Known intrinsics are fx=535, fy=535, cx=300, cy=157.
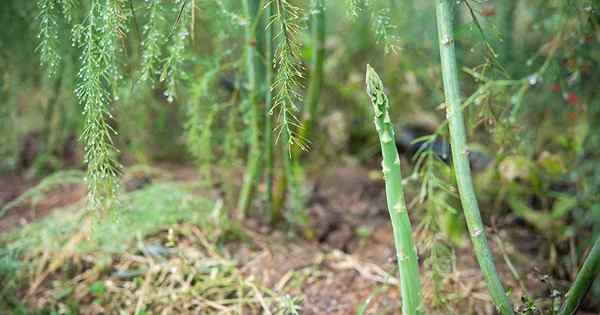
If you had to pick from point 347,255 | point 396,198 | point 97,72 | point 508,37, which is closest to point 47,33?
point 97,72

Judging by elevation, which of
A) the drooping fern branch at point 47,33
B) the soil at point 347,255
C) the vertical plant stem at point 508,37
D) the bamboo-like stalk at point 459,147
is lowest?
the soil at point 347,255

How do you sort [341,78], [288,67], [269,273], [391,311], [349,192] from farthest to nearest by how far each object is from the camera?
[341,78] → [349,192] → [269,273] → [391,311] → [288,67]

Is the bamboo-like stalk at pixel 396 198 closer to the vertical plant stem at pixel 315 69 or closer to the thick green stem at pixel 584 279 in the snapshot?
the thick green stem at pixel 584 279

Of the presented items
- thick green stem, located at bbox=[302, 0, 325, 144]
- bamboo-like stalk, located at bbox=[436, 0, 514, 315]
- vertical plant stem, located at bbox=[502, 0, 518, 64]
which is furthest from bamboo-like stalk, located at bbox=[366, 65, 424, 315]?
vertical plant stem, located at bbox=[502, 0, 518, 64]

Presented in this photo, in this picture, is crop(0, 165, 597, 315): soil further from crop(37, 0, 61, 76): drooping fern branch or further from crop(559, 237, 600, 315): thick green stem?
crop(37, 0, 61, 76): drooping fern branch

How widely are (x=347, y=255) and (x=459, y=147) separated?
2.05ft

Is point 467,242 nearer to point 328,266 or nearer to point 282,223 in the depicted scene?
point 328,266

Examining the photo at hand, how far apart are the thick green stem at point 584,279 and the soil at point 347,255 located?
0.09 metres

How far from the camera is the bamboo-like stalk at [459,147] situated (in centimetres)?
96

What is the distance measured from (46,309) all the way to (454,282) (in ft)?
3.35

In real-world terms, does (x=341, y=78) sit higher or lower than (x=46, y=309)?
higher

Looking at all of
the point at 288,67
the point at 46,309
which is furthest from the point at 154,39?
the point at 46,309

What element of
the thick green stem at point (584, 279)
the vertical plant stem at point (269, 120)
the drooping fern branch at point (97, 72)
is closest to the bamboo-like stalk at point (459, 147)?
the thick green stem at point (584, 279)

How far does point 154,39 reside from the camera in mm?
1015
